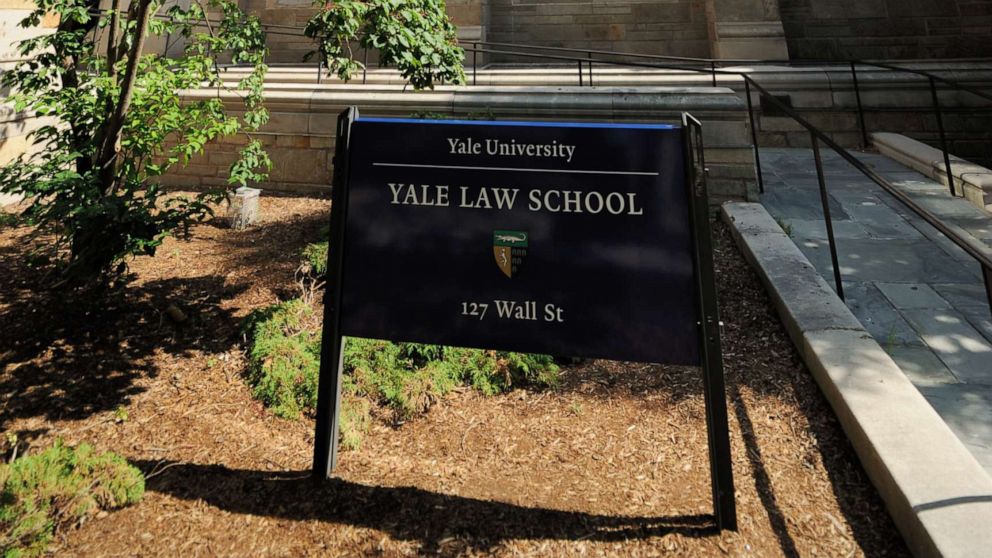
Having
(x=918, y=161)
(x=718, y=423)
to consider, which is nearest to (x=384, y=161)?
(x=718, y=423)

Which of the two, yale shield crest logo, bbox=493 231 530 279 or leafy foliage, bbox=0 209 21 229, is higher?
leafy foliage, bbox=0 209 21 229

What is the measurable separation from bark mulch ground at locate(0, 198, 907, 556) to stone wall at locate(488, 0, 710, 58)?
10.9 m

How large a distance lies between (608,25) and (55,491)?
14255 mm

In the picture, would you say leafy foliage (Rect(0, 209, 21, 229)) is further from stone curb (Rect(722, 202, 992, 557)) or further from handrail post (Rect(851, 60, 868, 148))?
handrail post (Rect(851, 60, 868, 148))

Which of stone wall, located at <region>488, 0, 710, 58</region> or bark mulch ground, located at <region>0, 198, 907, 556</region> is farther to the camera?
stone wall, located at <region>488, 0, 710, 58</region>

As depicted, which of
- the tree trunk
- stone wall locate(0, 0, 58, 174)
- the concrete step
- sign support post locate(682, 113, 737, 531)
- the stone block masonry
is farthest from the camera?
the stone block masonry

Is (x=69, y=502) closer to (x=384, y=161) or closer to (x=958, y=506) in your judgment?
(x=384, y=161)

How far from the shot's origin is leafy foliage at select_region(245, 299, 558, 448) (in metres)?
3.36

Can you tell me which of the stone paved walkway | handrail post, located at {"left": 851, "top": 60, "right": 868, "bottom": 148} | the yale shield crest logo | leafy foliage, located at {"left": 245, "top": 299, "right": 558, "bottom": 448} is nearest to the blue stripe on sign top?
the yale shield crest logo

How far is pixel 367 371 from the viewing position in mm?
3553

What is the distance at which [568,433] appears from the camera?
10.4 ft

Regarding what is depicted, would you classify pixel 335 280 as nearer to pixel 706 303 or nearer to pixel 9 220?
pixel 706 303

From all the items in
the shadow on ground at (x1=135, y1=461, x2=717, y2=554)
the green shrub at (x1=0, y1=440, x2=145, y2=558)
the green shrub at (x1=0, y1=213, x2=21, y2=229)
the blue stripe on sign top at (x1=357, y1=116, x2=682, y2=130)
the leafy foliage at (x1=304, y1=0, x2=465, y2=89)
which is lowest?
the shadow on ground at (x1=135, y1=461, x2=717, y2=554)

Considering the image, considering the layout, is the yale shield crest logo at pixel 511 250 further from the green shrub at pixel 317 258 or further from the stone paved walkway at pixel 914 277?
the green shrub at pixel 317 258
